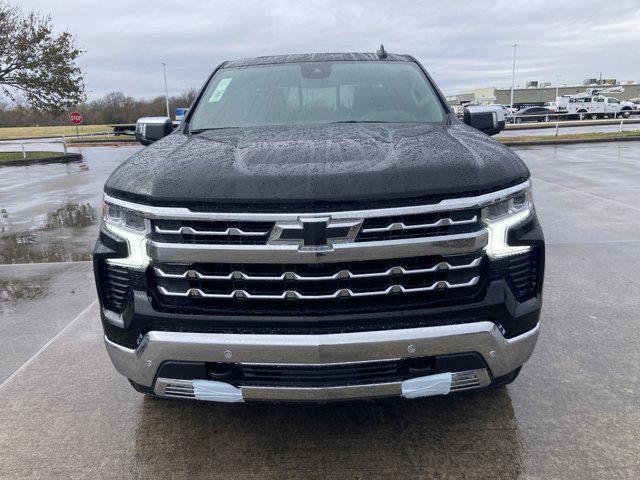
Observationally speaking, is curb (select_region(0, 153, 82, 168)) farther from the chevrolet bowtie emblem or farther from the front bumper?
the chevrolet bowtie emblem

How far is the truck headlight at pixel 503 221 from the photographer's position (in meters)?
2.18

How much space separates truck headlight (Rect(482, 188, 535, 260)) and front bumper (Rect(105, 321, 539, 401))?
314 millimetres

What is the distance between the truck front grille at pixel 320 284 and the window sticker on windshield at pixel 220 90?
184 centimetres

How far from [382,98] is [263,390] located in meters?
2.13

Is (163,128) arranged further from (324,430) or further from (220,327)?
(324,430)

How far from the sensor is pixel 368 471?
2.36 metres

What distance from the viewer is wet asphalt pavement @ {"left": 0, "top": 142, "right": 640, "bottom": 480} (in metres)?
2.41

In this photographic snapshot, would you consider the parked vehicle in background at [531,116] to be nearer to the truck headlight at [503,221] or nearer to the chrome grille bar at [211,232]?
the truck headlight at [503,221]

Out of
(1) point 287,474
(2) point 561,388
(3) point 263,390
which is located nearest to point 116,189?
(3) point 263,390

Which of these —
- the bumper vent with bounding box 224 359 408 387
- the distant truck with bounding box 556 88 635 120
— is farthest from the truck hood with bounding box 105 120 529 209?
the distant truck with bounding box 556 88 635 120

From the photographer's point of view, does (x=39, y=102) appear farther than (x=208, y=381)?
Yes

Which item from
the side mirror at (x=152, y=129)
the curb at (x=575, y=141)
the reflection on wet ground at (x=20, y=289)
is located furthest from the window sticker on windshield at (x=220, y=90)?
the curb at (x=575, y=141)

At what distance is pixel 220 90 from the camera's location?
3.76 m

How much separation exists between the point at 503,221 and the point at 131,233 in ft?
5.09
